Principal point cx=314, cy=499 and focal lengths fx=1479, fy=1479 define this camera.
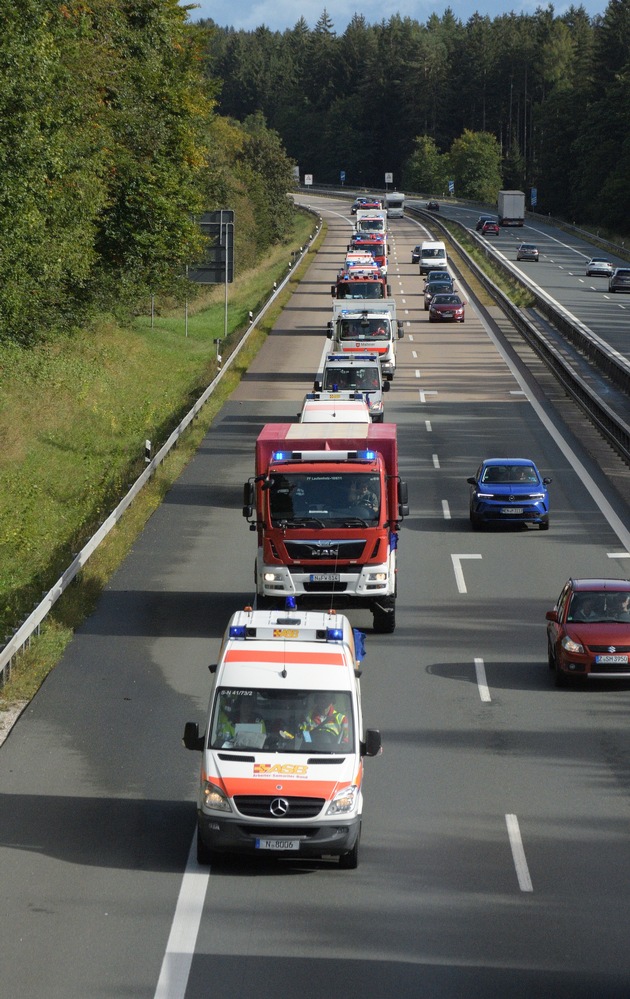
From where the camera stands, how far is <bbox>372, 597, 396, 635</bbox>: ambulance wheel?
22578 millimetres

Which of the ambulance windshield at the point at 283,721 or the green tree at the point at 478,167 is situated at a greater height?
the green tree at the point at 478,167

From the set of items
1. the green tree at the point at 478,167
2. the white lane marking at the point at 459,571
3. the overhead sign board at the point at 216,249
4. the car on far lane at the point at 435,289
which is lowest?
the white lane marking at the point at 459,571

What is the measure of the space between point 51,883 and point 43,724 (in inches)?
200

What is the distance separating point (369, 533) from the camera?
22.1m

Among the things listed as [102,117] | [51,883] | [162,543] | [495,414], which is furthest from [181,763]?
[102,117]

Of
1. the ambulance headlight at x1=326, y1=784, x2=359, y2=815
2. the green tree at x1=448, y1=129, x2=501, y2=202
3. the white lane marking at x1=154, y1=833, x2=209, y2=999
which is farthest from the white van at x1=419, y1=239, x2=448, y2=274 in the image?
the green tree at x1=448, y1=129, x2=501, y2=202

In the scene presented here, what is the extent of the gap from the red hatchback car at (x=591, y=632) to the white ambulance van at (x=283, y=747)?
5.98 m

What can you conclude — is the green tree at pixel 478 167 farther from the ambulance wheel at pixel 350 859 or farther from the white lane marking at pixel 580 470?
the ambulance wheel at pixel 350 859

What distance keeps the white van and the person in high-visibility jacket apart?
7462 cm

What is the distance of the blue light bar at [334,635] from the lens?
14.6 metres

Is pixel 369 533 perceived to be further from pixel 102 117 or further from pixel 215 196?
pixel 215 196

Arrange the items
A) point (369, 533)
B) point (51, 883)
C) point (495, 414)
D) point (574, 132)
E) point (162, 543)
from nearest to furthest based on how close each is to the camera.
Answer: point (51, 883) → point (369, 533) → point (162, 543) → point (495, 414) → point (574, 132)

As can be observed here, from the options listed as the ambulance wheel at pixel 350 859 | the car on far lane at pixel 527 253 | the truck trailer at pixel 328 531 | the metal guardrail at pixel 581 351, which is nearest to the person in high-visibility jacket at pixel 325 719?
the ambulance wheel at pixel 350 859

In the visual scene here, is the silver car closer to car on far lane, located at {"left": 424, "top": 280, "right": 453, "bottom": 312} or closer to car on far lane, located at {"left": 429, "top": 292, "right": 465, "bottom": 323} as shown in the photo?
car on far lane, located at {"left": 424, "top": 280, "right": 453, "bottom": 312}
